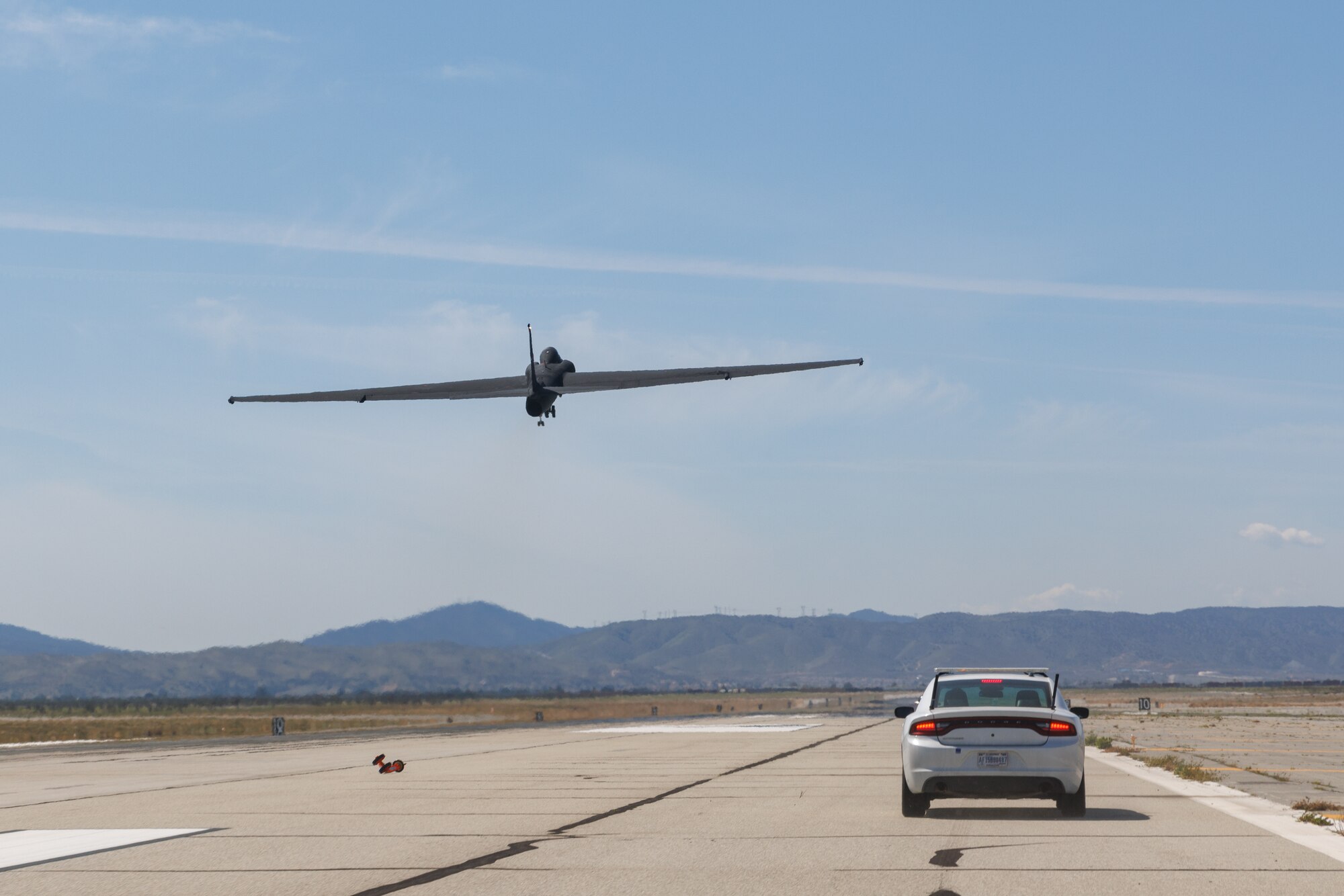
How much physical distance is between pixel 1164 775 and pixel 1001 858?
14249 millimetres

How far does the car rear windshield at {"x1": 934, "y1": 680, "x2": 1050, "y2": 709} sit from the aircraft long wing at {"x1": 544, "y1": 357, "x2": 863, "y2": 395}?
8.81m

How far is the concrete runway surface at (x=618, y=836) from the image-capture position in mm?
12297

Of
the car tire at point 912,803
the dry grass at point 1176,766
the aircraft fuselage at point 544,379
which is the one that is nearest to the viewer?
the car tire at point 912,803

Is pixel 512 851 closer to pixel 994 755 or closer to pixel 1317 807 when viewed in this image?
pixel 994 755

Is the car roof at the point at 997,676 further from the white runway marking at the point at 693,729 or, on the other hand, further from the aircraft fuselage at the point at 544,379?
the white runway marking at the point at 693,729

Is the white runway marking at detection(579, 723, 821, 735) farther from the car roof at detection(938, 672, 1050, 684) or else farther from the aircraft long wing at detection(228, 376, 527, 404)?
the car roof at detection(938, 672, 1050, 684)

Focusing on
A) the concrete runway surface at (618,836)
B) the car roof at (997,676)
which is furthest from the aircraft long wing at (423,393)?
the car roof at (997,676)

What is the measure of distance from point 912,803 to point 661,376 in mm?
11596

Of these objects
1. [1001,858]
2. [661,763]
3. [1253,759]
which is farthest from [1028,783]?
[1253,759]

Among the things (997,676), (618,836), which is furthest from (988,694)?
(618,836)

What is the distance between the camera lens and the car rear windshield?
18172mm

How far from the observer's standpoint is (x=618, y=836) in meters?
16.1

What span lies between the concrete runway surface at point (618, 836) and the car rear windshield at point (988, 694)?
4.41 ft

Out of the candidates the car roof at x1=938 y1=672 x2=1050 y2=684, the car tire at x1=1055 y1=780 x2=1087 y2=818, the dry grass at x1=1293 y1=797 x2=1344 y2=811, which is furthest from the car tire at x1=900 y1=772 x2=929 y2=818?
the dry grass at x1=1293 y1=797 x2=1344 y2=811
